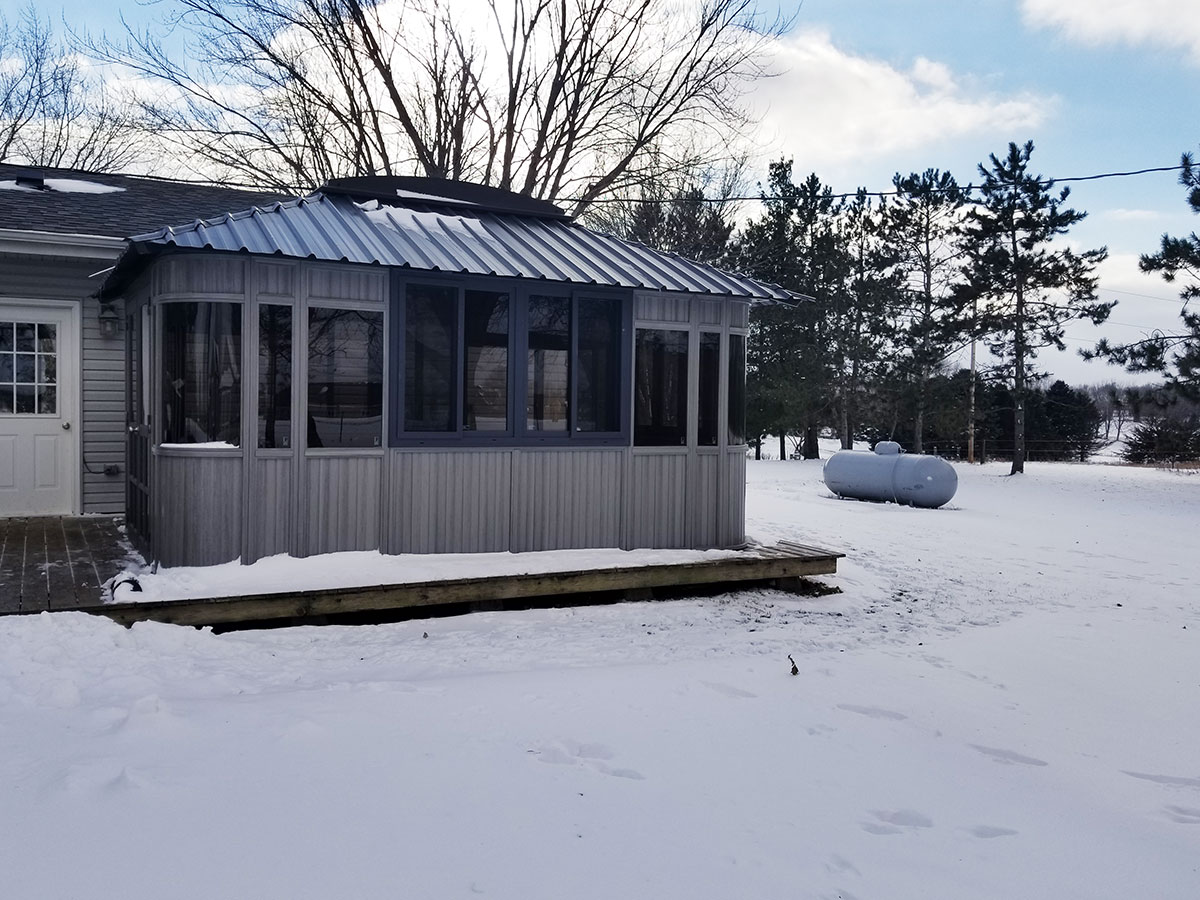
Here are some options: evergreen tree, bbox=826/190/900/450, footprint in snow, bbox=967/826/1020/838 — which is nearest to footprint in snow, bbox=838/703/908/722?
footprint in snow, bbox=967/826/1020/838

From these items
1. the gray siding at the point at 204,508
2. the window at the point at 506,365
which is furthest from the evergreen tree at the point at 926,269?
the gray siding at the point at 204,508

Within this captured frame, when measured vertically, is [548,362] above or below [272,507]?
above

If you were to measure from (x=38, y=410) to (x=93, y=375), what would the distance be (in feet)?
1.90

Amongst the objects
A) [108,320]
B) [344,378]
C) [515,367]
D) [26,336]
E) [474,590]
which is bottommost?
[474,590]

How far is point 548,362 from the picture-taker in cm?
661

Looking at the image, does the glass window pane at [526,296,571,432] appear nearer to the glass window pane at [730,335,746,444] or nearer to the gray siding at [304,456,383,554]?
the gray siding at [304,456,383,554]

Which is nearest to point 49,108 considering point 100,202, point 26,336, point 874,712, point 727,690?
point 100,202

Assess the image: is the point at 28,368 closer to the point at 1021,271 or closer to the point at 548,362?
the point at 548,362

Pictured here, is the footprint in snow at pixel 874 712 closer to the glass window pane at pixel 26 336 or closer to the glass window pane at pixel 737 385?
the glass window pane at pixel 737 385

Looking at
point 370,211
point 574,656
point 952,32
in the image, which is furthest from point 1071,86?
point 574,656

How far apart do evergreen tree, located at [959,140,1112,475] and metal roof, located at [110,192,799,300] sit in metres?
16.7

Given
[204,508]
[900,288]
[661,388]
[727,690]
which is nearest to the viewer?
[727,690]

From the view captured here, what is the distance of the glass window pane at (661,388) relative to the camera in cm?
695

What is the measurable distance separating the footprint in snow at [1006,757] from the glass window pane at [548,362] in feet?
12.2
